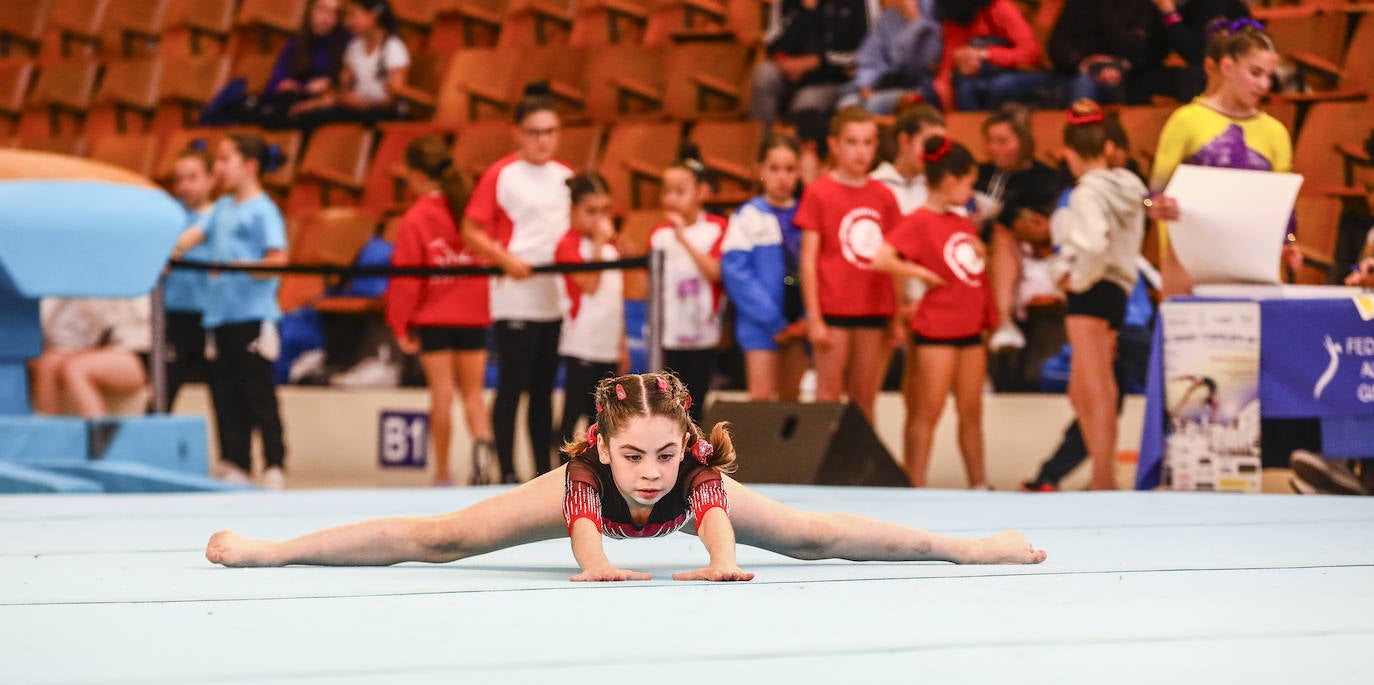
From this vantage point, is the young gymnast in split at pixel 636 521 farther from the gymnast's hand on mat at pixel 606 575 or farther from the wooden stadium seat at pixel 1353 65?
the wooden stadium seat at pixel 1353 65

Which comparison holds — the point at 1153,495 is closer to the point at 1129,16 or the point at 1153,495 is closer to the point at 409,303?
the point at 1129,16

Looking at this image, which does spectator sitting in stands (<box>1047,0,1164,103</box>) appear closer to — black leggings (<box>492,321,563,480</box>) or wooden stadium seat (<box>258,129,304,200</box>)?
black leggings (<box>492,321,563,480</box>)

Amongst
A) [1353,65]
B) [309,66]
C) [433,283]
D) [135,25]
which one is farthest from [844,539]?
[135,25]


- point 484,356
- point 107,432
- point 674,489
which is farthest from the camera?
point 484,356

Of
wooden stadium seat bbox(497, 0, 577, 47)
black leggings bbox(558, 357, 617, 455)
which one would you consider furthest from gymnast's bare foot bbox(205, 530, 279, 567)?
wooden stadium seat bbox(497, 0, 577, 47)

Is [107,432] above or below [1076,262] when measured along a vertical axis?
below

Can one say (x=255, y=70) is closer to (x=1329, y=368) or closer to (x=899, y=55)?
(x=899, y=55)

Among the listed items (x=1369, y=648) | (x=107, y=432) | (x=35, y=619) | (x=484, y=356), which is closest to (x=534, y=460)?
(x=484, y=356)

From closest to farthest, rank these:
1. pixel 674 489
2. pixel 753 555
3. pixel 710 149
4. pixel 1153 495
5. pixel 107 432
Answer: pixel 674 489
pixel 753 555
pixel 1153 495
pixel 107 432
pixel 710 149

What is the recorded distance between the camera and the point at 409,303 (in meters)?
6.39

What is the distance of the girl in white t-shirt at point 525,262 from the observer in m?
6.01

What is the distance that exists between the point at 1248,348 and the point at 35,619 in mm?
3729

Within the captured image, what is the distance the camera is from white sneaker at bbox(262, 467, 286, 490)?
6.39m

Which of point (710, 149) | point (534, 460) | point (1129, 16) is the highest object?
point (1129, 16)
